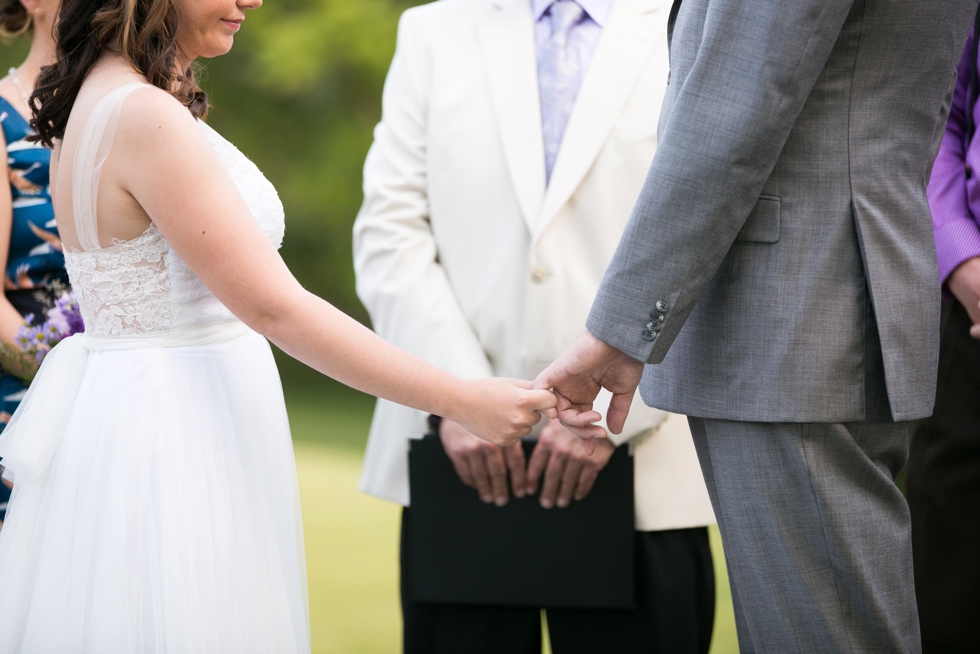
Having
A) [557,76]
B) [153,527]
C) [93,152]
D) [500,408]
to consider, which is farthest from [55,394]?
[557,76]

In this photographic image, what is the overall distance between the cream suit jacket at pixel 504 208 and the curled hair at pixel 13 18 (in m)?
0.96

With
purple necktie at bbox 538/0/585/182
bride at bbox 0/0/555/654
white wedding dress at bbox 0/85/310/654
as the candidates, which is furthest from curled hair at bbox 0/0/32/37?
purple necktie at bbox 538/0/585/182

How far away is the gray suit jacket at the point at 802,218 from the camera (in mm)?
1333

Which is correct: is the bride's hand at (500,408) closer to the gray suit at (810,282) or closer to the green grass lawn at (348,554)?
Result: the gray suit at (810,282)

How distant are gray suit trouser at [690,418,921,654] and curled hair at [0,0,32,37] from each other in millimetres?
2024

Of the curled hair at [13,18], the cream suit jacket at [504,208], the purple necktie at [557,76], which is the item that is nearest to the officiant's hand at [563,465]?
the cream suit jacket at [504,208]

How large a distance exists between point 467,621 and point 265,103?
8.39m

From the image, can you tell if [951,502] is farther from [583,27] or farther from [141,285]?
[141,285]

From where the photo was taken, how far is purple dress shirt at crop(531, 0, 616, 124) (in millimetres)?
2242

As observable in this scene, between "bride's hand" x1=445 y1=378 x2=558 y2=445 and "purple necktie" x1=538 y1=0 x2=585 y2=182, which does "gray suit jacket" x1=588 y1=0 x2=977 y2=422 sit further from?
"purple necktie" x1=538 y1=0 x2=585 y2=182

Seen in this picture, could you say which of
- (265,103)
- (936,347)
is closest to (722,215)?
(936,347)

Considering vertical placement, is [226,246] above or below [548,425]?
above

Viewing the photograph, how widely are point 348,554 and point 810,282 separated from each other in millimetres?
3850

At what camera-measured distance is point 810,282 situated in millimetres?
1380
